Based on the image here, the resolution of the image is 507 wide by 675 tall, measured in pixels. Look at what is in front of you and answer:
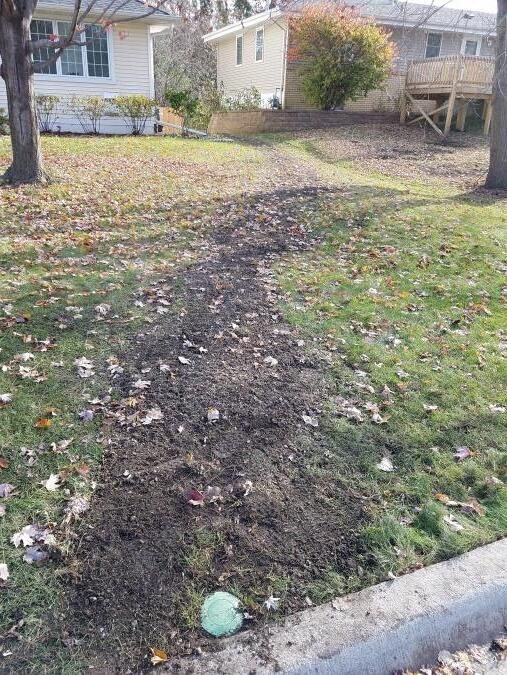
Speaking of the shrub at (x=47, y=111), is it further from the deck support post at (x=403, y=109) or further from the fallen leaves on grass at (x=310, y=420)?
the fallen leaves on grass at (x=310, y=420)

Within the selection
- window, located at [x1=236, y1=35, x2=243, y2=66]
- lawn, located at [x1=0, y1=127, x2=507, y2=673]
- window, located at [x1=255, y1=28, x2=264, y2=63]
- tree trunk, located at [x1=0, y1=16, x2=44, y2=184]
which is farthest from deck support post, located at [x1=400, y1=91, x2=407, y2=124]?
tree trunk, located at [x1=0, y1=16, x2=44, y2=184]

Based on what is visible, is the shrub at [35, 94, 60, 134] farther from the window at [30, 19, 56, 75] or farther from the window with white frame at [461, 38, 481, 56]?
the window with white frame at [461, 38, 481, 56]

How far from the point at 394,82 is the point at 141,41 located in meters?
11.2

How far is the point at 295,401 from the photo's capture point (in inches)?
153

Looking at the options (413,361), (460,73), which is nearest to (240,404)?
(413,361)

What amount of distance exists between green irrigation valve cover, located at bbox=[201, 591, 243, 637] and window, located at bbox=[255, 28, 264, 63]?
2631cm

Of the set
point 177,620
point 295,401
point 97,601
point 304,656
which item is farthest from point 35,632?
point 295,401

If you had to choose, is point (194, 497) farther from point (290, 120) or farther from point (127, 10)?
point (290, 120)

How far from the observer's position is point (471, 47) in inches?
1083

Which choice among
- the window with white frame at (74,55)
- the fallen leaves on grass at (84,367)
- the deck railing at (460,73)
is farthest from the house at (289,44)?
the fallen leaves on grass at (84,367)

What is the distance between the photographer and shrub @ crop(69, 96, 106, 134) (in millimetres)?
17141

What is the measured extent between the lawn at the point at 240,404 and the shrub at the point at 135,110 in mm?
10500

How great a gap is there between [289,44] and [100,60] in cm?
784

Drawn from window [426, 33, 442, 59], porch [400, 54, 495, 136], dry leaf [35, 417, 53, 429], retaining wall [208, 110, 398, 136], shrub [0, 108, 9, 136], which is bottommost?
dry leaf [35, 417, 53, 429]
